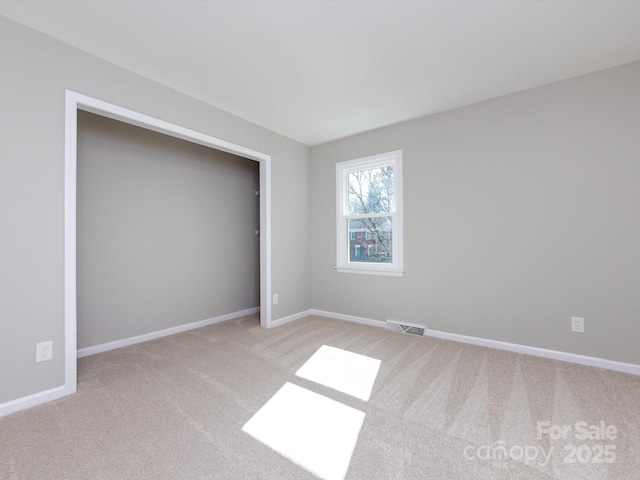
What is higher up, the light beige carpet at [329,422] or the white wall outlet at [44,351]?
the white wall outlet at [44,351]

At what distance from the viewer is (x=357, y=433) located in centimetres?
158

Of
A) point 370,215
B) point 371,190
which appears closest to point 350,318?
point 370,215

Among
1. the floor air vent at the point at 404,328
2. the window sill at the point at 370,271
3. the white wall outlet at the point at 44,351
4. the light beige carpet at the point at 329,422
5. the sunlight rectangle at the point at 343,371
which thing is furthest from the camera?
the window sill at the point at 370,271

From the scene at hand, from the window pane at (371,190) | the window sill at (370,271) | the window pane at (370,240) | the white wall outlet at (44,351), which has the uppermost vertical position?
the window pane at (371,190)

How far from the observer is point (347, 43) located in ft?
6.73

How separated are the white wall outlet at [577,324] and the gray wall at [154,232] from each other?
12.4 ft

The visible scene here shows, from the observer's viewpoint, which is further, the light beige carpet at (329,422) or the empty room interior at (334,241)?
the empty room interior at (334,241)

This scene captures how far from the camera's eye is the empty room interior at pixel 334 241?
157 centimetres

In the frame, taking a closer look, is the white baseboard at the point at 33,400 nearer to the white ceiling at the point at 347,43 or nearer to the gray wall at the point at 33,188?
Answer: the gray wall at the point at 33,188

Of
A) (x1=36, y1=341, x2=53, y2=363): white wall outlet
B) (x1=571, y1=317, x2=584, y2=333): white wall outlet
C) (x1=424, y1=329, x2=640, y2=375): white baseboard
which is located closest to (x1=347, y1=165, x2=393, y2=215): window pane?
(x1=424, y1=329, x2=640, y2=375): white baseboard

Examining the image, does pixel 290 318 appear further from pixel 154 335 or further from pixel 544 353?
pixel 544 353

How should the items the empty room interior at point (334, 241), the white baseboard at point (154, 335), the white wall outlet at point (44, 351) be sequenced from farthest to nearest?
1. the white baseboard at point (154, 335)
2. the white wall outlet at point (44, 351)
3. the empty room interior at point (334, 241)

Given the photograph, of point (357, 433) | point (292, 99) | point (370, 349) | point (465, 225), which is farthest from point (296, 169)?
point (357, 433)

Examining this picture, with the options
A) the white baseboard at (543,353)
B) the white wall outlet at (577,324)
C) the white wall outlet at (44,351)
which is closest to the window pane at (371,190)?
the white baseboard at (543,353)
